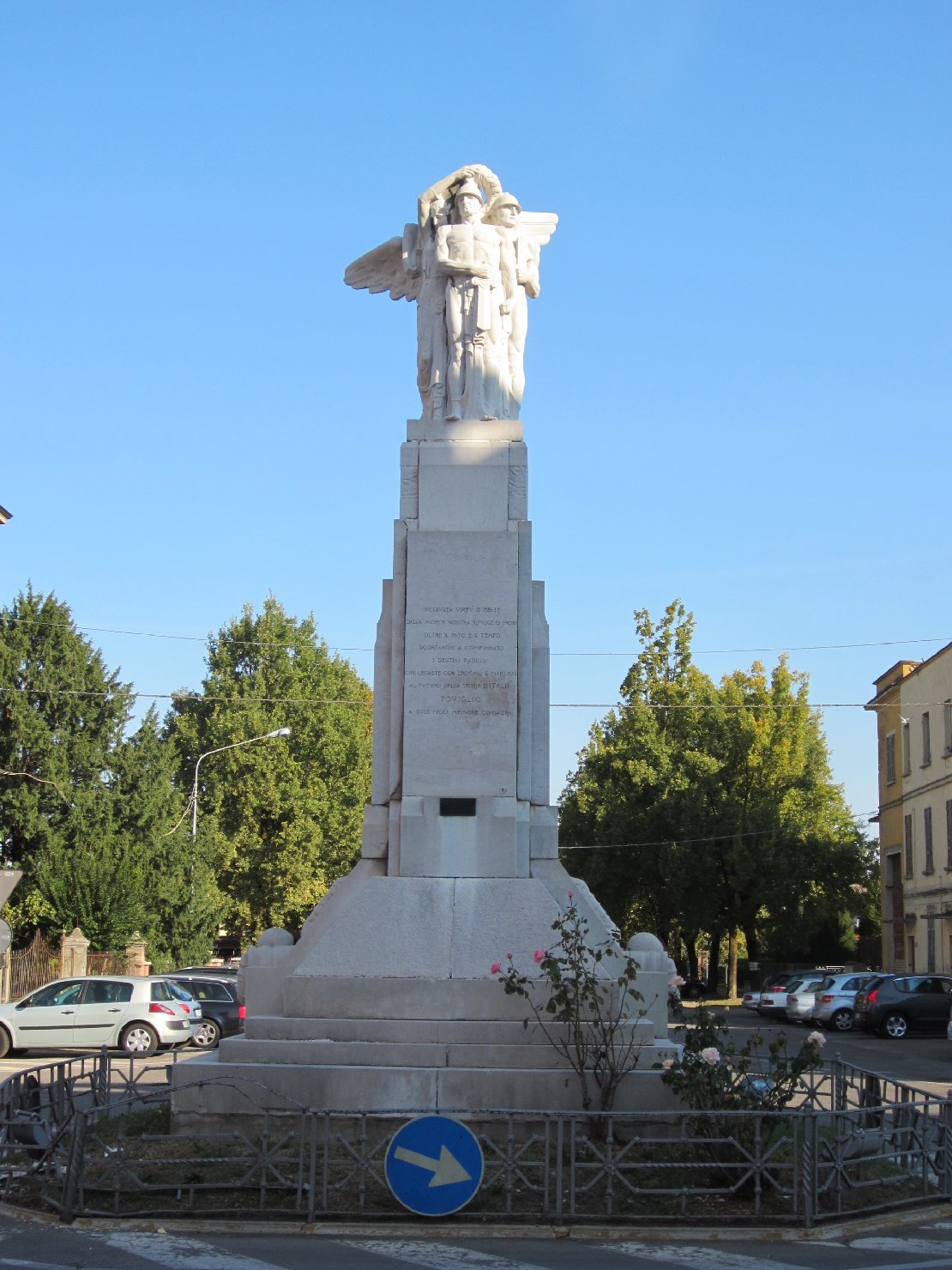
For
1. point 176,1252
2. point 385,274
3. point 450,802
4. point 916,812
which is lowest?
point 176,1252

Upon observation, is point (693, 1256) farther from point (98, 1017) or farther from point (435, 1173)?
point (98, 1017)

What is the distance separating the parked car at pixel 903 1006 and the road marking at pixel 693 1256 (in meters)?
25.5

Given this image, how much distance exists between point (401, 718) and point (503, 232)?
5019mm

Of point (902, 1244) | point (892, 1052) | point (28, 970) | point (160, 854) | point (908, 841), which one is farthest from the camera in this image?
point (908, 841)

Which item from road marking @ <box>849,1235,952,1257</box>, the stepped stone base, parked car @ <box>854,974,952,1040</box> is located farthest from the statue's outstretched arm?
parked car @ <box>854,974,952,1040</box>

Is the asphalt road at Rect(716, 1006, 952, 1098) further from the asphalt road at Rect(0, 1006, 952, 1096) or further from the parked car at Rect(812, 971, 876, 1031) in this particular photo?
the parked car at Rect(812, 971, 876, 1031)

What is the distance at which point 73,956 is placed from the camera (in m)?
35.0

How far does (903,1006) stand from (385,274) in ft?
77.0

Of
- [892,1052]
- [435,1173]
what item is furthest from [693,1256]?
[892,1052]

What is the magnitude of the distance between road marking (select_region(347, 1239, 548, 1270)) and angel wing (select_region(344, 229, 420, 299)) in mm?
9512

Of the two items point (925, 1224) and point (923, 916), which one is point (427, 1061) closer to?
point (925, 1224)

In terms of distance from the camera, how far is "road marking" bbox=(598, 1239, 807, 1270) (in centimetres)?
798

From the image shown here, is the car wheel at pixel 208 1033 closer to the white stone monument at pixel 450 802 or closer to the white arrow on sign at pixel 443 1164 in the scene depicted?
the white stone monument at pixel 450 802

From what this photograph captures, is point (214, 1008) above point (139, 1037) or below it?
above
